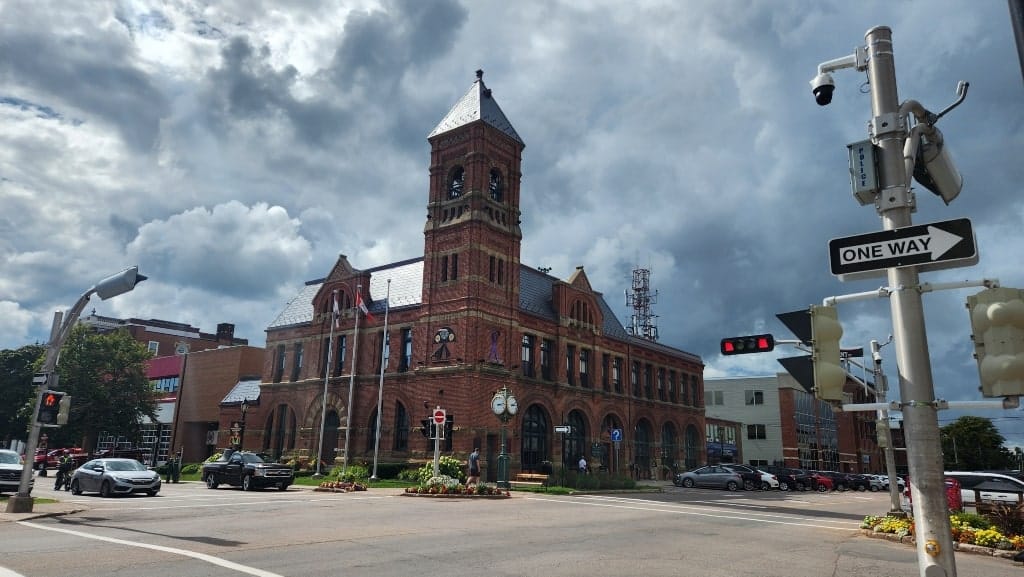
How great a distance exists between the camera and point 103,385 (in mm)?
55406

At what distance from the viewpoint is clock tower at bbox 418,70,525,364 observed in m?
40.0

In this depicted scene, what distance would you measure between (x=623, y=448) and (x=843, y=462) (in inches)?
1987

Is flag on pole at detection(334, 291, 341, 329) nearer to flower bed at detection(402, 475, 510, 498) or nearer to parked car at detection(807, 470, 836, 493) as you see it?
flower bed at detection(402, 475, 510, 498)

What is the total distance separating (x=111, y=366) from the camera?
5584 cm

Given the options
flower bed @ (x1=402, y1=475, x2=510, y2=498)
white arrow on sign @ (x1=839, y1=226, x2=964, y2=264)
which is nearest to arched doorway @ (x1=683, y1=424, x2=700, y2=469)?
flower bed @ (x1=402, y1=475, x2=510, y2=498)

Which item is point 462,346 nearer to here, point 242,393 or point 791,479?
point 791,479

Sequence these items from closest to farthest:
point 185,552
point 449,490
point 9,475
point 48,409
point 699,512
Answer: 1. point 185,552
2. point 48,409
3. point 699,512
4. point 9,475
5. point 449,490

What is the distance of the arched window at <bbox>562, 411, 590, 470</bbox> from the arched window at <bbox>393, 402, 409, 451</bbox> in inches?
423

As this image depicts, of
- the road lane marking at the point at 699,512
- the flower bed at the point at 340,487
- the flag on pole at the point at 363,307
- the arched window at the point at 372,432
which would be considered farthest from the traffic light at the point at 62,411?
the arched window at the point at 372,432

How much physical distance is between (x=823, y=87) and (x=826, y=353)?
266 cm

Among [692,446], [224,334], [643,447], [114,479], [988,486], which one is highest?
[224,334]

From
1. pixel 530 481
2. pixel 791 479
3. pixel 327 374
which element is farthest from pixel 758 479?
pixel 327 374

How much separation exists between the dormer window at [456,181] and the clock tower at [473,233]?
2.6 inches

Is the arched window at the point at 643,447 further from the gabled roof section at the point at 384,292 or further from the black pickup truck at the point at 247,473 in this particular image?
the black pickup truck at the point at 247,473
